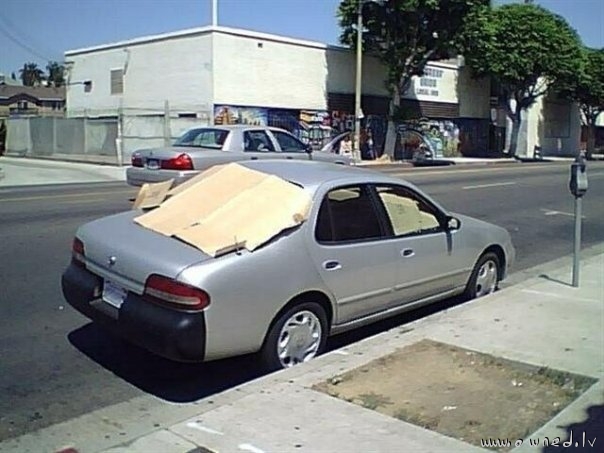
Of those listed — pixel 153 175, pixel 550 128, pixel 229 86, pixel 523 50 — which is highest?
pixel 523 50

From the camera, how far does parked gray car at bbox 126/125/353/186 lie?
13.6 meters

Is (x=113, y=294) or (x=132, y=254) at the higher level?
(x=132, y=254)

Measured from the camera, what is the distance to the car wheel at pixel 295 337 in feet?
17.0

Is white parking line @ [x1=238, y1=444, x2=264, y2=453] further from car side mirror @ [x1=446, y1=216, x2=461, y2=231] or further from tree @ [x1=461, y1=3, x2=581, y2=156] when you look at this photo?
tree @ [x1=461, y1=3, x2=581, y2=156]

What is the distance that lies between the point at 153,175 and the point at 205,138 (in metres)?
1.50

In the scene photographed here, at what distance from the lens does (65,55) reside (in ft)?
139

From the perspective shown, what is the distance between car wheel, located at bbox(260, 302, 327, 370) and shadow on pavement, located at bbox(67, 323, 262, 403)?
190mm

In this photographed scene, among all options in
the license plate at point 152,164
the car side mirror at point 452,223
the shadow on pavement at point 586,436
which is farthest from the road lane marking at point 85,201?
the shadow on pavement at point 586,436

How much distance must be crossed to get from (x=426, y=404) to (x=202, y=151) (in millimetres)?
10018

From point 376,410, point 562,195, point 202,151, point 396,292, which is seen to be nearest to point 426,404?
point 376,410

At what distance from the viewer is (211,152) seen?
46.0ft

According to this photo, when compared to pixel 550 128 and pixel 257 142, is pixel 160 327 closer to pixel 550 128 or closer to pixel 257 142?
pixel 257 142

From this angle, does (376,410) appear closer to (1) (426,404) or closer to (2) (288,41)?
(1) (426,404)

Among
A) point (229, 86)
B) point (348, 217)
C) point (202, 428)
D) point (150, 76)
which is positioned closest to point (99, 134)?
point (150, 76)
